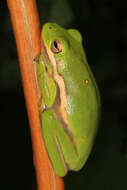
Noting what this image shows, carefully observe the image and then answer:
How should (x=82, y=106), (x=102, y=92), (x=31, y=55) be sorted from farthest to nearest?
(x=102, y=92) < (x=82, y=106) < (x=31, y=55)

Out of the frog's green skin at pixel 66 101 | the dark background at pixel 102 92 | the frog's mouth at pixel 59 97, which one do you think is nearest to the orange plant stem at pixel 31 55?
the frog's green skin at pixel 66 101

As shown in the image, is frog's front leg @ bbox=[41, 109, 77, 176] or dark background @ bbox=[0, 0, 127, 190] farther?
dark background @ bbox=[0, 0, 127, 190]

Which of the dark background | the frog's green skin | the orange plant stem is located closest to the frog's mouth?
the frog's green skin

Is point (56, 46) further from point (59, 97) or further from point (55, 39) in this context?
point (59, 97)

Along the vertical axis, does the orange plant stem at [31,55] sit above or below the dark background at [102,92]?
above

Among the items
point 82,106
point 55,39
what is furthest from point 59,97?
point 55,39

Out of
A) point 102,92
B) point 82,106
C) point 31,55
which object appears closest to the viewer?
point 31,55

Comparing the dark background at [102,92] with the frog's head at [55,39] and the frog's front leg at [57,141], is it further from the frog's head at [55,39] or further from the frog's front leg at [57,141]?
the frog's head at [55,39]

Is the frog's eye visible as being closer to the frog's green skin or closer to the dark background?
the frog's green skin
